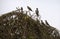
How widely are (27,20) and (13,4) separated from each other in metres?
0.81

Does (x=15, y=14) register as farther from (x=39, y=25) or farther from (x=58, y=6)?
(x=58, y=6)

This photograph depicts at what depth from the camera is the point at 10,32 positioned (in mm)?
736

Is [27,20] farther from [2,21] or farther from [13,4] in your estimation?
[13,4]

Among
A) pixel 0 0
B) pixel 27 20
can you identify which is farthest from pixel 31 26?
pixel 0 0

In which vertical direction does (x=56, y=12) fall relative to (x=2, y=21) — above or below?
below

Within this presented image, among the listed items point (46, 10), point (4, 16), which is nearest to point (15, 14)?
point (4, 16)

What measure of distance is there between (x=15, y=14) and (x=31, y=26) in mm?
125

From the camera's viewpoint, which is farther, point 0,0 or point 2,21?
point 0,0

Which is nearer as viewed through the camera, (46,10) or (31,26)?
(31,26)

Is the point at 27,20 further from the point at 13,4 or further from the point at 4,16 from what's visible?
the point at 13,4

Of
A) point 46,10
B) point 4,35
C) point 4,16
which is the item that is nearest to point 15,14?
point 4,16

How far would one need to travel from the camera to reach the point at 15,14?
0.85 meters

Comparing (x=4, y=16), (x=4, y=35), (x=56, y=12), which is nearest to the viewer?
(x=4, y=35)

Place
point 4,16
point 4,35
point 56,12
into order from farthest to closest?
point 56,12
point 4,16
point 4,35
